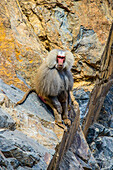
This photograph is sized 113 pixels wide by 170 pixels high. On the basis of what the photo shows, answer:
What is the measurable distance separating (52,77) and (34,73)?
1.24 m

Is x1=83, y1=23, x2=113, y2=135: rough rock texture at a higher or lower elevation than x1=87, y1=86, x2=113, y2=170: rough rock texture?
higher

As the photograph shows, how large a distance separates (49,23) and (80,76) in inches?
79.1

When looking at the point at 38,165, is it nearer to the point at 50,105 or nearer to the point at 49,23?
the point at 50,105

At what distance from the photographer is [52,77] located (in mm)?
3410

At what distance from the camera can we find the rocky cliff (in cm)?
244

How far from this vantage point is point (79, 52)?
6.89m

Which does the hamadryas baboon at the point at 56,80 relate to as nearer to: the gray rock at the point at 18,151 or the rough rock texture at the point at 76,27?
the gray rock at the point at 18,151

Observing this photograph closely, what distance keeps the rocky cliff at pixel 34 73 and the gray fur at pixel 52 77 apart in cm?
40

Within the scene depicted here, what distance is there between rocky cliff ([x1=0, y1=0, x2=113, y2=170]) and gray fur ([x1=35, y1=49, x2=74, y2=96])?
40 centimetres

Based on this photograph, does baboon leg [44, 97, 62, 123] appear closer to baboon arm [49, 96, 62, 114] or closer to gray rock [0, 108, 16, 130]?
baboon arm [49, 96, 62, 114]

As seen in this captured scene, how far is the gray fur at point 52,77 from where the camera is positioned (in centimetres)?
338

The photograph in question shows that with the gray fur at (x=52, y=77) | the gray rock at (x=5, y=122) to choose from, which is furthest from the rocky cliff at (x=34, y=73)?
the gray fur at (x=52, y=77)

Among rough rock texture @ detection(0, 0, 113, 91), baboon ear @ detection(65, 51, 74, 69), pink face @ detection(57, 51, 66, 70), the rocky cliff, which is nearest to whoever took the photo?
the rocky cliff

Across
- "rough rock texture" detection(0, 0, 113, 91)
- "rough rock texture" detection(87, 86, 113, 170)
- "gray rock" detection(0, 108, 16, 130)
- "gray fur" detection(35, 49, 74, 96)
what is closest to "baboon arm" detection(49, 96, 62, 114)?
"gray fur" detection(35, 49, 74, 96)
